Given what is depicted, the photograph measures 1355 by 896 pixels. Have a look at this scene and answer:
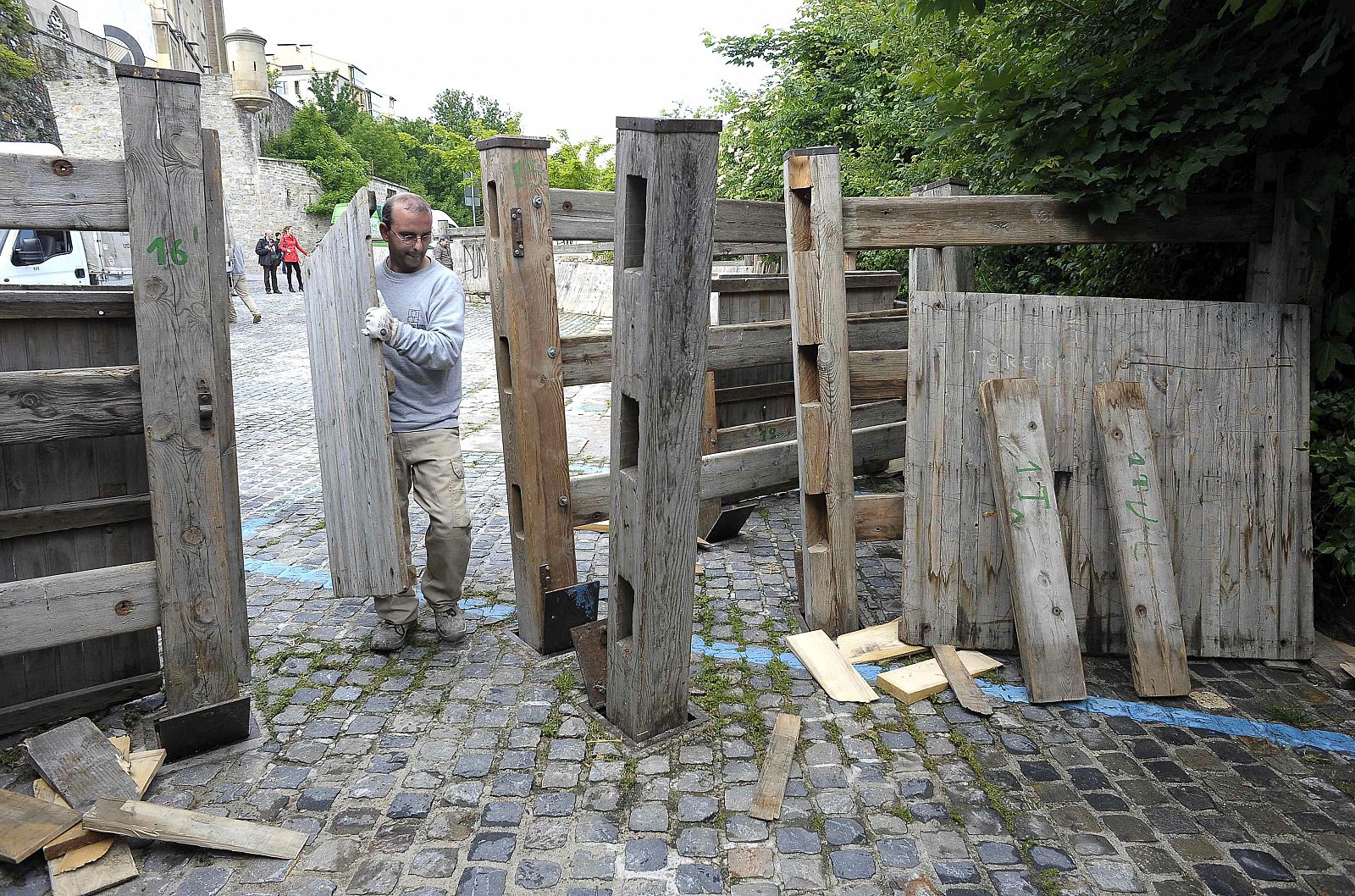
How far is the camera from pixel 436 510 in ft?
14.3

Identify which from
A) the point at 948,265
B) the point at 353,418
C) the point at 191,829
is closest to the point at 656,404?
the point at 353,418

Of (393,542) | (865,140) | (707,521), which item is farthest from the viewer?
(865,140)

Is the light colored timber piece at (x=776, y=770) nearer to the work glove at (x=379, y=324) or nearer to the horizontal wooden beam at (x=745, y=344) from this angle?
the horizontal wooden beam at (x=745, y=344)

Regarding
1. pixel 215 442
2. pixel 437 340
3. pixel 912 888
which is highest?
pixel 437 340

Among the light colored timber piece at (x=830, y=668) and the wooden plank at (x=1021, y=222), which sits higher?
the wooden plank at (x=1021, y=222)

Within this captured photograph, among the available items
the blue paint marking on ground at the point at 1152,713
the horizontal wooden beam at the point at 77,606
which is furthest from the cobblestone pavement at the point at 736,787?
the horizontal wooden beam at the point at 77,606

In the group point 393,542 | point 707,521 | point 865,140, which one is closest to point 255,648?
point 393,542

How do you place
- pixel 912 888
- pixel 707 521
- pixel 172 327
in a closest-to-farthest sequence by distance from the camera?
pixel 912 888 → pixel 172 327 → pixel 707 521

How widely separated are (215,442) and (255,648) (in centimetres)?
143

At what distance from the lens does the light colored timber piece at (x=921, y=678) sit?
12.8 feet

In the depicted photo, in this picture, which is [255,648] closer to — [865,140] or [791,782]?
[791,782]

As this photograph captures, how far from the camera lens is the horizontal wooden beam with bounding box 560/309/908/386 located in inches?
174

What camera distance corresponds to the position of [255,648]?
4449 millimetres

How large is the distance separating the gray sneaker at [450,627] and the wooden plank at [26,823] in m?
1.76
